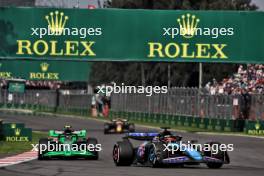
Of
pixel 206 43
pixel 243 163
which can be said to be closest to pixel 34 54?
pixel 206 43

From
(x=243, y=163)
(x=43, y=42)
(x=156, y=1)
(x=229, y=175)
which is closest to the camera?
(x=229, y=175)

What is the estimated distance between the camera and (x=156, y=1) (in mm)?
82125

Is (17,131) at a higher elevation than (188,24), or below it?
below

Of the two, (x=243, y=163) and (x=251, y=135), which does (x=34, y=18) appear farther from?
(x=243, y=163)

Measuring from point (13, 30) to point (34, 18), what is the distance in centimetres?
109

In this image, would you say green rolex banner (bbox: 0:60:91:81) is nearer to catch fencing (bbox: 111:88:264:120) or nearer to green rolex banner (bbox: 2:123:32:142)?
catch fencing (bbox: 111:88:264:120)

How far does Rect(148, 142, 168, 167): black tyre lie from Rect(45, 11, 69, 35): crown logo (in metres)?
18.4

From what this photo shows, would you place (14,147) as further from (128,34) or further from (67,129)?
(128,34)

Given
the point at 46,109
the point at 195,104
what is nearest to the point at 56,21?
the point at 195,104

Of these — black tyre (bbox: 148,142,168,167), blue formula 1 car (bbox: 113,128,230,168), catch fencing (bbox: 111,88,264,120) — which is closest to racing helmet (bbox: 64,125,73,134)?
blue formula 1 car (bbox: 113,128,230,168)

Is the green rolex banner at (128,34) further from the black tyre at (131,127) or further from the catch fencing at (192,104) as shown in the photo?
the black tyre at (131,127)

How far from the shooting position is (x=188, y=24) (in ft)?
118

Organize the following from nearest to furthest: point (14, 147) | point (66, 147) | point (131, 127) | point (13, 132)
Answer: point (66, 147) < point (14, 147) < point (13, 132) < point (131, 127)

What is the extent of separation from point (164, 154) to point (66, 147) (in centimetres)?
390
